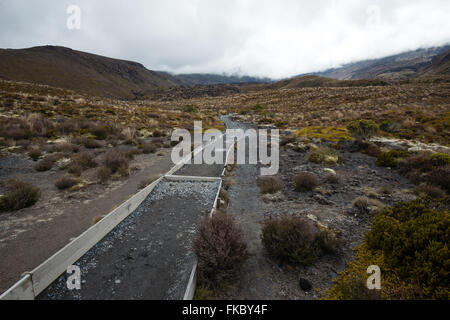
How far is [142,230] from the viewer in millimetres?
6145

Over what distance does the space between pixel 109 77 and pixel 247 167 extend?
A: 159 meters

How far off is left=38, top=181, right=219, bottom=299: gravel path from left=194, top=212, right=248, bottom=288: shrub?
0.55 meters

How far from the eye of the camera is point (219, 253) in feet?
13.9

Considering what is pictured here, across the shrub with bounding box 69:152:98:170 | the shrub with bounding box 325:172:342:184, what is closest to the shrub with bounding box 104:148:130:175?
the shrub with bounding box 69:152:98:170

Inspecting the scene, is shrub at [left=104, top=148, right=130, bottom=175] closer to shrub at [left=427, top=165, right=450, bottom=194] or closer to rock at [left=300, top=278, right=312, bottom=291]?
rock at [left=300, top=278, right=312, bottom=291]

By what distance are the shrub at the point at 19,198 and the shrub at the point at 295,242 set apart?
8.24 metres

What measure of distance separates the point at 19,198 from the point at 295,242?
915cm

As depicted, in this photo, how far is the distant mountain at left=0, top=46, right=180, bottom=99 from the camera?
8550 cm

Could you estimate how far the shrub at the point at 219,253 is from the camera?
412 cm

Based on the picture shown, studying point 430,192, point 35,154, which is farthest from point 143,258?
point 35,154

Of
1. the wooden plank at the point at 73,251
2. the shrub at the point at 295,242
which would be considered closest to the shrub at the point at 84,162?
the wooden plank at the point at 73,251

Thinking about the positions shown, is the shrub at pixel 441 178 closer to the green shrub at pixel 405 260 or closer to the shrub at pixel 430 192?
the shrub at pixel 430 192
